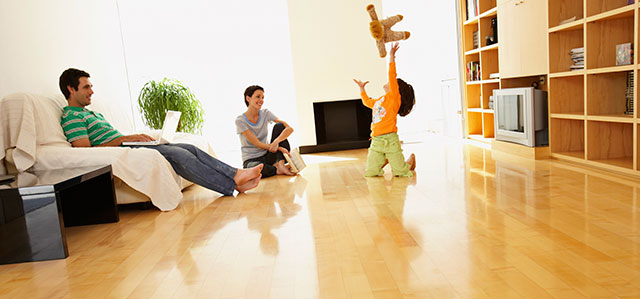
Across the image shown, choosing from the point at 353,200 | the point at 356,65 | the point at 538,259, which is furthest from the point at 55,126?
the point at 356,65

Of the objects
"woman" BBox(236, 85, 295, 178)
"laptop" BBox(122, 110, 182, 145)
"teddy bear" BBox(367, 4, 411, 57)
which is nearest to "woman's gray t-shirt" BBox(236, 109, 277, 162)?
"woman" BBox(236, 85, 295, 178)

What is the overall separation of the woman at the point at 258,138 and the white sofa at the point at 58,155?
1.04m

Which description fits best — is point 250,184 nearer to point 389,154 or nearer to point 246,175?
point 246,175

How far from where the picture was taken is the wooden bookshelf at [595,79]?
11.3 ft

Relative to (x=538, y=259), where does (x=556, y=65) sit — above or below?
above

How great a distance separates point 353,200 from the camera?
9.83ft

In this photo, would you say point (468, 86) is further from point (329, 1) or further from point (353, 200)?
point (353, 200)

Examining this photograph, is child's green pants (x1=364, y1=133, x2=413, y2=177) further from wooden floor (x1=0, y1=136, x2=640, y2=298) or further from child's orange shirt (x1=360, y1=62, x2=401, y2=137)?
wooden floor (x1=0, y1=136, x2=640, y2=298)

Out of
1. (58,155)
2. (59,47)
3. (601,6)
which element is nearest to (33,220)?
(58,155)

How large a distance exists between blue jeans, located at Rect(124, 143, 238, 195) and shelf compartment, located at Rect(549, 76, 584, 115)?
104 inches

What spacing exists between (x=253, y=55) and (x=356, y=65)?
5.00 ft

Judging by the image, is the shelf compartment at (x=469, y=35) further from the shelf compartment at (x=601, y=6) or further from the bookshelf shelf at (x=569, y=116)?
the shelf compartment at (x=601, y=6)

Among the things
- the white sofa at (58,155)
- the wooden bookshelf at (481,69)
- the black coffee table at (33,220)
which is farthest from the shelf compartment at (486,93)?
the black coffee table at (33,220)

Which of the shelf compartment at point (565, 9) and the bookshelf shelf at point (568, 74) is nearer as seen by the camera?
the bookshelf shelf at point (568, 74)
